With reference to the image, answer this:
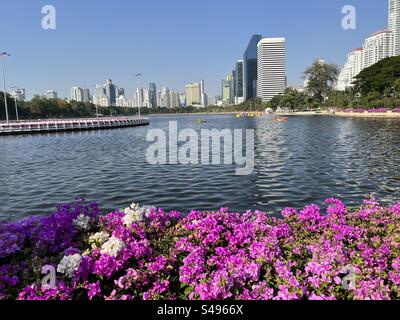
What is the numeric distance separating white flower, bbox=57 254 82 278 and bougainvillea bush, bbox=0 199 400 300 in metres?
0.01

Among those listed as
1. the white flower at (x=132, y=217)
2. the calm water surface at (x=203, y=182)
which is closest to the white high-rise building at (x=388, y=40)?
the calm water surface at (x=203, y=182)

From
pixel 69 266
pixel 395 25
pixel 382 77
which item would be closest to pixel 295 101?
pixel 382 77

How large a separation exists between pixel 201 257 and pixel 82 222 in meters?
3.03

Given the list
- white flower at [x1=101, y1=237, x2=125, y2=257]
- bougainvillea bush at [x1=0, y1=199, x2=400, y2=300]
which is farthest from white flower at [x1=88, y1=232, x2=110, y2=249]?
white flower at [x1=101, y1=237, x2=125, y2=257]

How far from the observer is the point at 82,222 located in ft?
22.9

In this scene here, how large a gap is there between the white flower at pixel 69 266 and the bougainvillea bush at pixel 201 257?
1 cm

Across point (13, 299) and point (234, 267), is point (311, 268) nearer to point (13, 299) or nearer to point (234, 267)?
point (234, 267)

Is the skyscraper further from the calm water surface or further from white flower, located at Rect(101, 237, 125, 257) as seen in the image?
white flower, located at Rect(101, 237, 125, 257)

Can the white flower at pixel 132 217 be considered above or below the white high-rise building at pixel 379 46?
below

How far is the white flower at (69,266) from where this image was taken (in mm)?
4789

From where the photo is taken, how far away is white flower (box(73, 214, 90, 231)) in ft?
22.8

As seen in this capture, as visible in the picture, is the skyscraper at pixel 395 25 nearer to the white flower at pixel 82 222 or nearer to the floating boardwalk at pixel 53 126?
the floating boardwalk at pixel 53 126

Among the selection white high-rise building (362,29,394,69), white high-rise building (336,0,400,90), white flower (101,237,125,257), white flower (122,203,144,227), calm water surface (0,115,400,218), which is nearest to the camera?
white flower (101,237,125,257)
